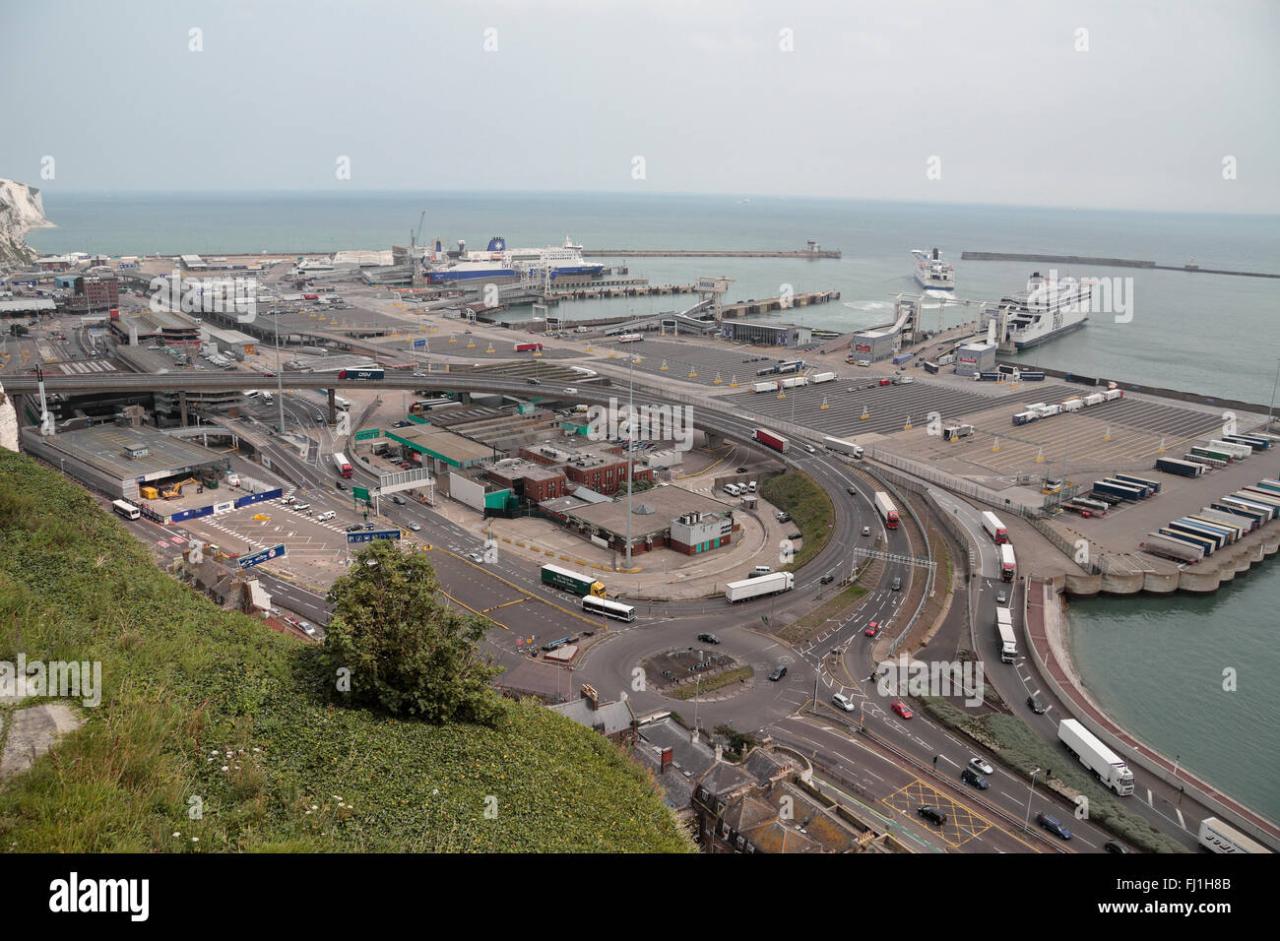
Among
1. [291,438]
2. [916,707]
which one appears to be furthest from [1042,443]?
[291,438]

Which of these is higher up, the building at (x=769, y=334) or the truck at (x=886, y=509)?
the building at (x=769, y=334)

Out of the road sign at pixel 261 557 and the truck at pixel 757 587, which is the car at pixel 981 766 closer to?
the truck at pixel 757 587

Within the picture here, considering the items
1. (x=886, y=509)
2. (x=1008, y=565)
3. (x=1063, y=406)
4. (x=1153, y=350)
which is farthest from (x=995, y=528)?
(x=1153, y=350)

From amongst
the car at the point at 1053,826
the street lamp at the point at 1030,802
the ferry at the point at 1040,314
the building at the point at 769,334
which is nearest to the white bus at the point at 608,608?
the street lamp at the point at 1030,802

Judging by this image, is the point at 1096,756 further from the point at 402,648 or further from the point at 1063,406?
the point at 1063,406

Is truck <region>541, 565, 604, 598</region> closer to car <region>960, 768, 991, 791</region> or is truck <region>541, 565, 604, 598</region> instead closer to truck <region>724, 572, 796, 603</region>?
truck <region>724, 572, 796, 603</region>

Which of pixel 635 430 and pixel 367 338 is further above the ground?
pixel 367 338
